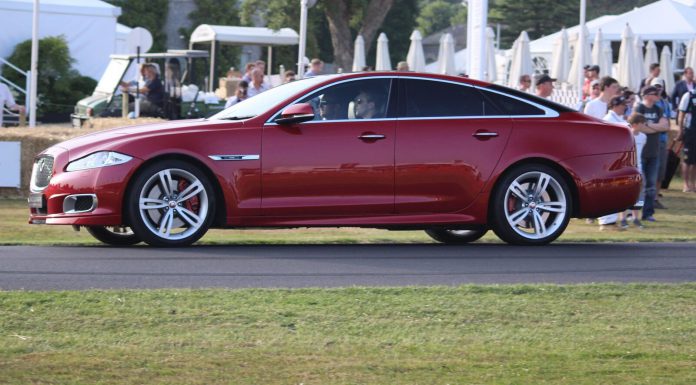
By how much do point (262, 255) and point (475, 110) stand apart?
232 cm

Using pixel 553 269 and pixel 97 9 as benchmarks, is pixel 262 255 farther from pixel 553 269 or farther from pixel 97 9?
pixel 97 9

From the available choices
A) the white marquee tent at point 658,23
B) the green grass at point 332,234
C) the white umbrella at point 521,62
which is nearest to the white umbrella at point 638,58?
the white umbrella at point 521,62

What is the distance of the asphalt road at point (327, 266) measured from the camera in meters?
8.19

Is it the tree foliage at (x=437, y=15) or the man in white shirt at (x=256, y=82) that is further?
the tree foliage at (x=437, y=15)

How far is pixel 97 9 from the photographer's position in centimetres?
3584

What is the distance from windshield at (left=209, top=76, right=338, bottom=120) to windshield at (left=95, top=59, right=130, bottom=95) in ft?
53.5

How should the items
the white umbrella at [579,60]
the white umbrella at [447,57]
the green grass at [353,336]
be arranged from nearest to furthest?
the green grass at [353,336]
the white umbrella at [579,60]
the white umbrella at [447,57]

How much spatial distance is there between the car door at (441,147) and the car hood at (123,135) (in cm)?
139

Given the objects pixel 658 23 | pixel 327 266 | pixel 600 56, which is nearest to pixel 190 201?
pixel 327 266

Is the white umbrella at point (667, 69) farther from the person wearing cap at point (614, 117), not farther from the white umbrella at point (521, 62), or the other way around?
the person wearing cap at point (614, 117)

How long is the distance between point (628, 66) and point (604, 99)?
13763 millimetres

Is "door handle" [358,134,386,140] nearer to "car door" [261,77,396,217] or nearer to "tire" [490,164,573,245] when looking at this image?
"car door" [261,77,396,217]

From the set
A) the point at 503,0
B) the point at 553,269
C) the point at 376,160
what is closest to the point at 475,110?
the point at 376,160

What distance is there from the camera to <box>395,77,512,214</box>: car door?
1030 centimetres
